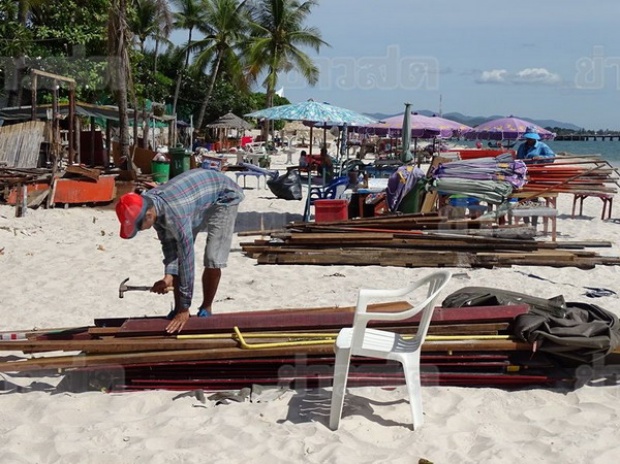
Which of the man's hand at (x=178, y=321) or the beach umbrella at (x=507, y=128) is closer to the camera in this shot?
the man's hand at (x=178, y=321)

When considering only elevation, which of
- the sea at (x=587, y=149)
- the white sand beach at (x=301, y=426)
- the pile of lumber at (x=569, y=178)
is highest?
the sea at (x=587, y=149)

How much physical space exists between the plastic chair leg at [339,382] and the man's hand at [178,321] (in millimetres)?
1311

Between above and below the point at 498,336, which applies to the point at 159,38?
above

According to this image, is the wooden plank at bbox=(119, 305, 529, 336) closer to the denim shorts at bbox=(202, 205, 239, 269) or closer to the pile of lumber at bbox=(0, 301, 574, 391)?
the pile of lumber at bbox=(0, 301, 574, 391)

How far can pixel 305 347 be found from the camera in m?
4.62

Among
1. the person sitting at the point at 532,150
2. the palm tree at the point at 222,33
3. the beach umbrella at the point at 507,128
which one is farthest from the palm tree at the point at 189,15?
the person sitting at the point at 532,150

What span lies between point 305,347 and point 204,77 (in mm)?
44100

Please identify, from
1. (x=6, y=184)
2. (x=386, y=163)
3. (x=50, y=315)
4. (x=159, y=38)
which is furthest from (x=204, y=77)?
(x=50, y=315)

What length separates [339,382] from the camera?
4.02 metres

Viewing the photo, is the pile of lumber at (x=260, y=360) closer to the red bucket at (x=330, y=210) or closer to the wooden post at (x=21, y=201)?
the red bucket at (x=330, y=210)

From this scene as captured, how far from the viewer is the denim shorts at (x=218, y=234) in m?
5.15

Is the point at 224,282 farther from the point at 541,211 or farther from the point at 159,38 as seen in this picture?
the point at 159,38

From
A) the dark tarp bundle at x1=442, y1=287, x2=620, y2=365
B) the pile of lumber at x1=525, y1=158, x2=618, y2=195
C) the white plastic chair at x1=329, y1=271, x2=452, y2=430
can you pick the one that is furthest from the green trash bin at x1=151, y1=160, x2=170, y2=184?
the white plastic chair at x1=329, y1=271, x2=452, y2=430

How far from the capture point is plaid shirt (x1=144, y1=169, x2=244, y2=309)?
4.67 m
